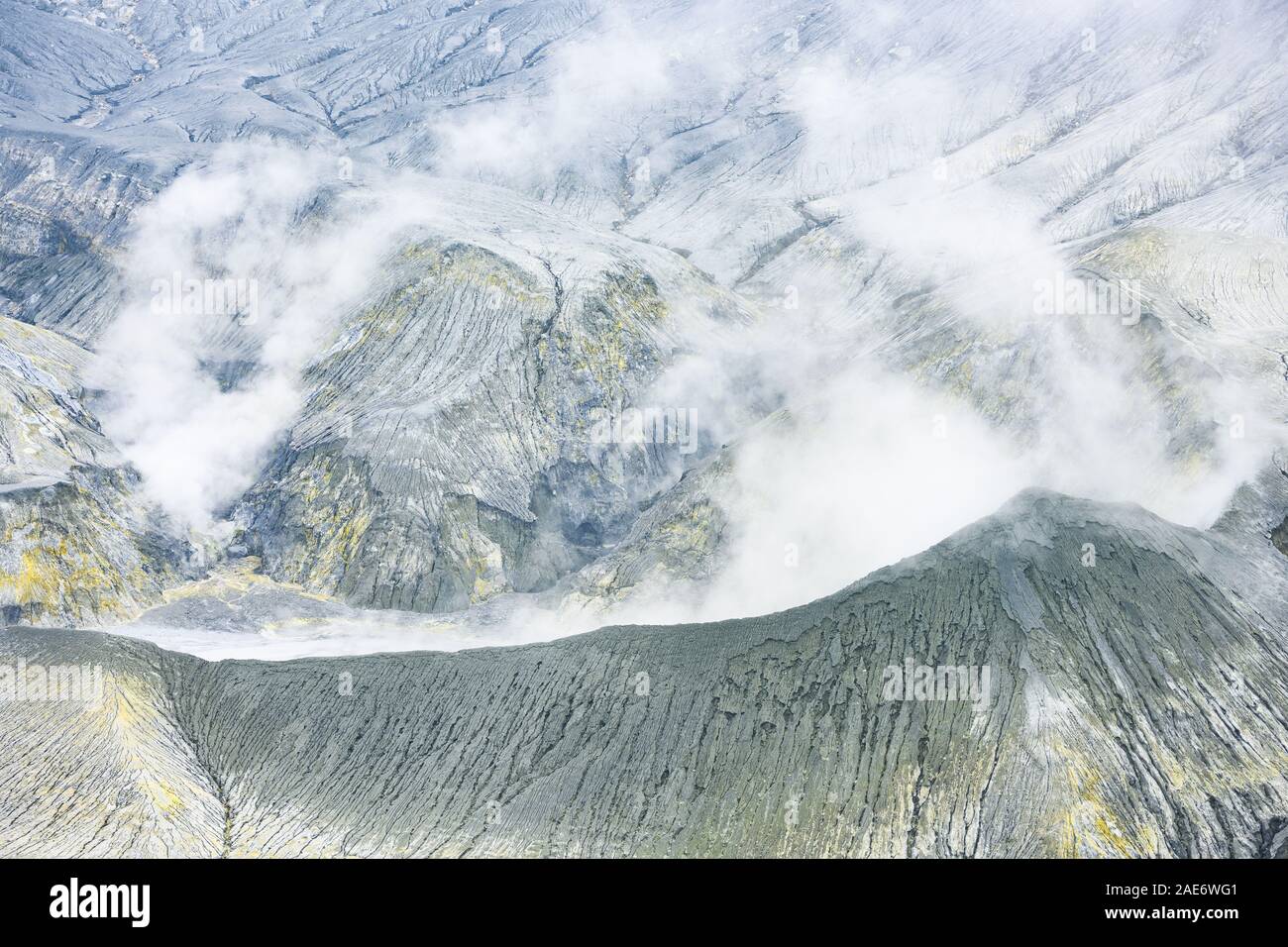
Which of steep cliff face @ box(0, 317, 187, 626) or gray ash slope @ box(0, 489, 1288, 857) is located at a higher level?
gray ash slope @ box(0, 489, 1288, 857)

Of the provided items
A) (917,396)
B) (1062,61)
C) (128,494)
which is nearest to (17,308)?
(128,494)

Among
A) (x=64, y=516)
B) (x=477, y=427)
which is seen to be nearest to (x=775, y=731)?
(x=477, y=427)

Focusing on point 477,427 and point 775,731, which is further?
point 477,427

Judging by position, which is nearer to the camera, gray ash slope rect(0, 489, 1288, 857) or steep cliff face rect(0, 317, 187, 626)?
gray ash slope rect(0, 489, 1288, 857)

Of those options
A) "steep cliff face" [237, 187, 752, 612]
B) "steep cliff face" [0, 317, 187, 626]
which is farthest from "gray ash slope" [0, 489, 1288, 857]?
"steep cliff face" [237, 187, 752, 612]

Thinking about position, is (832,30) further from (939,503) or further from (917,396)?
(939,503)

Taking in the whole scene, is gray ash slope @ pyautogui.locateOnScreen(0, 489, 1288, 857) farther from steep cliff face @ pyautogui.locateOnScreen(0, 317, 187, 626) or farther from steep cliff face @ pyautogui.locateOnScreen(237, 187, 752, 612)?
steep cliff face @ pyautogui.locateOnScreen(237, 187, 752, 612)

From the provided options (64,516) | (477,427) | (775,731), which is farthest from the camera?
(477,427)

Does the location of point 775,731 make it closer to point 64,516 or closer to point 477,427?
point 477,427
